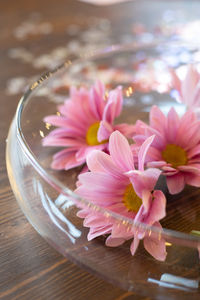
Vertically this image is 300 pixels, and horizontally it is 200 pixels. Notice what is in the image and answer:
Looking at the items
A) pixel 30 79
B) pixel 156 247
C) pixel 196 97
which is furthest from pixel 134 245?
pixel 30 79

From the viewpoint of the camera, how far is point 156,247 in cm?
31

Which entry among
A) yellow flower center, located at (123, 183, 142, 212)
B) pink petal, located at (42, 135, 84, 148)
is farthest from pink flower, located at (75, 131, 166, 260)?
pink petal, located at (42, 135, 84, 148)

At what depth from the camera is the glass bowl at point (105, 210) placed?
31 cm

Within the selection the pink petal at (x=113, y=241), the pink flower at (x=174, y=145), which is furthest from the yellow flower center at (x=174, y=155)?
the pink petal at (x=113, y=241)

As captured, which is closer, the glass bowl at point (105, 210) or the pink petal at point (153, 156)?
the glass bowl at point (105, 210)

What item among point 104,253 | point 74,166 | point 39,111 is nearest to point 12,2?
point 39,111

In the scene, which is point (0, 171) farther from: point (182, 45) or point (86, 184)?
point (182, 45)

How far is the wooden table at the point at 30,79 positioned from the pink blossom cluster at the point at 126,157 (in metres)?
0.04

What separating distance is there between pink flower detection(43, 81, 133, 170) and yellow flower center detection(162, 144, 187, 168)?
0.05 m

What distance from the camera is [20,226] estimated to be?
1.31 feet

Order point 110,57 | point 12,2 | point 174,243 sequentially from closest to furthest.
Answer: point 174,243 < point 110,57 < point 12,2

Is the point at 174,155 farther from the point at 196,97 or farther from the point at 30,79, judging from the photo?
the point at 30,79

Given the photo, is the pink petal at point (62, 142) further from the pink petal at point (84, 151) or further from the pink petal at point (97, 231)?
the pink petal at point (97, 231)

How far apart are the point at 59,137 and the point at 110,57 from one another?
232 mm
